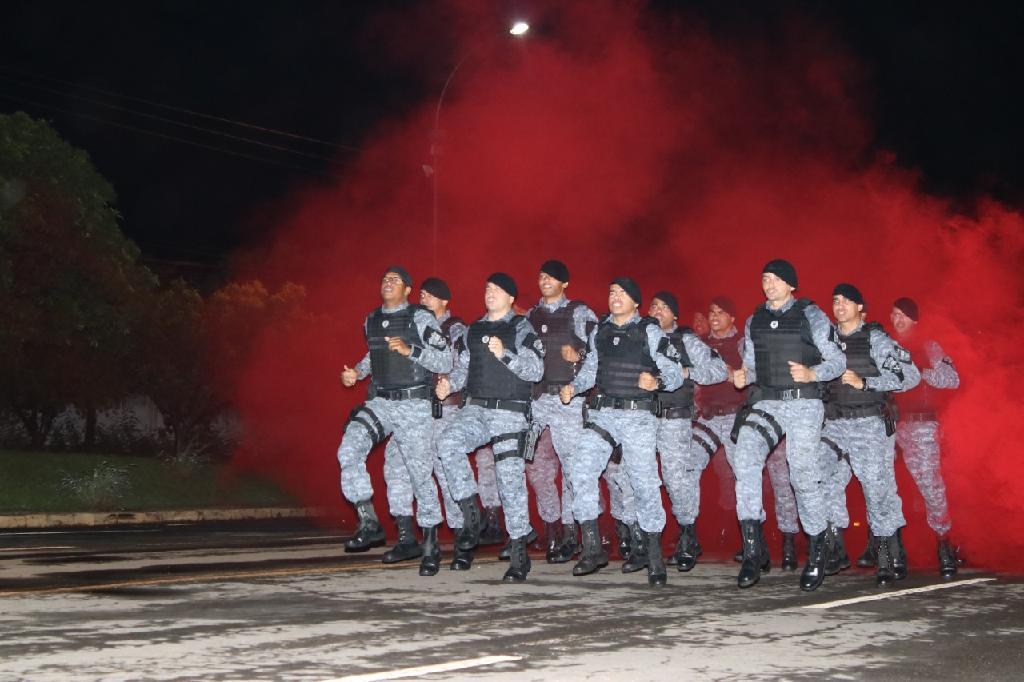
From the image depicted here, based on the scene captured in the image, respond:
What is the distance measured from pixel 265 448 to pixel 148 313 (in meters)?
4.00

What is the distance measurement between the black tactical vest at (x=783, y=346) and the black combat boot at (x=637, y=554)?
1536 millimetres

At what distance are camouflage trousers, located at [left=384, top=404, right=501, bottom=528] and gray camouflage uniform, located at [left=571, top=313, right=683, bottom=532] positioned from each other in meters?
1.22

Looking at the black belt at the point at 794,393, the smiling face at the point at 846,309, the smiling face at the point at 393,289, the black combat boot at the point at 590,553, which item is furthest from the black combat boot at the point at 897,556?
the smiling face at the point at 393,289

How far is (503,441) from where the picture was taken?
1041 cm

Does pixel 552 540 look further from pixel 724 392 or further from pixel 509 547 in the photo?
pixel 724 392

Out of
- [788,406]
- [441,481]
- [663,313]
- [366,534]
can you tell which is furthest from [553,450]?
[788,406]

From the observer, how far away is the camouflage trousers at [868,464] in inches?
419

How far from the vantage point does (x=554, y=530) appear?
12.2 metres

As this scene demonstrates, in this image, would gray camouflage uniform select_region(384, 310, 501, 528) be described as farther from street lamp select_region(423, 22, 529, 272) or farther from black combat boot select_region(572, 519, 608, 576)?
street lamp select_region(423, 22, 529, 272)

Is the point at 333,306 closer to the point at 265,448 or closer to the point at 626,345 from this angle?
the point at 265,448

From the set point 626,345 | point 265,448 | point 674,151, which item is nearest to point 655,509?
point 626,345

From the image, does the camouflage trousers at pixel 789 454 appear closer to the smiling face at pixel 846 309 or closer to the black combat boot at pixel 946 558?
the smiling face at pixel 846 309

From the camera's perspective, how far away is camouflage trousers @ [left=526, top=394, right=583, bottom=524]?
11164mm

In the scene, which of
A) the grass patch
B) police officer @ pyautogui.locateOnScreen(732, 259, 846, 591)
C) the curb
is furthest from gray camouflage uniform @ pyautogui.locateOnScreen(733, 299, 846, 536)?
the grass patch
